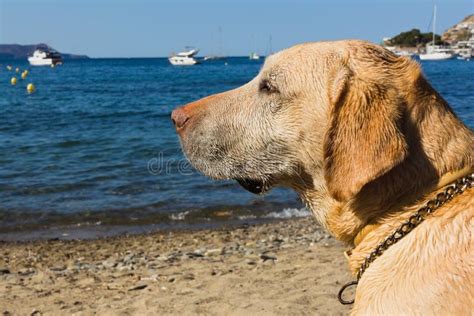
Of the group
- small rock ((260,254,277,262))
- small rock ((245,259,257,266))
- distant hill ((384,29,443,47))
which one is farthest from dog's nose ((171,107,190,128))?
distant hill ((384,29,443,47))

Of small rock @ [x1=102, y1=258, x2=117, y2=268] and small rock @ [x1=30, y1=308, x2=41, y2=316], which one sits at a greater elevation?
small rock @ [x1=30, y1=308, x2=41, y2=316]

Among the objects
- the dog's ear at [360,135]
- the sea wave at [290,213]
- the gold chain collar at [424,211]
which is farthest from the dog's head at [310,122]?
the sea wave at [290,213]

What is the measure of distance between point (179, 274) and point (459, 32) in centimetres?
15710

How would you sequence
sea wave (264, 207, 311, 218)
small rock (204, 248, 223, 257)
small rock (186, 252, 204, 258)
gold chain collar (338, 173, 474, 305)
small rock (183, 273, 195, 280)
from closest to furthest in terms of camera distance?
gold chain collar (338, 173, 474, 305) < small rock (183, 273, 195, 280) < small rock (186, 252, 204, 258) < small rock (204, 248, 223, 257) < sea wave (264, 207, 311, 218)

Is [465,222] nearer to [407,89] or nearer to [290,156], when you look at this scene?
[407,89]

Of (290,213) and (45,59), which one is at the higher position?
(45,59)

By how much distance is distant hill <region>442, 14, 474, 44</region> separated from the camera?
14264 centimetres

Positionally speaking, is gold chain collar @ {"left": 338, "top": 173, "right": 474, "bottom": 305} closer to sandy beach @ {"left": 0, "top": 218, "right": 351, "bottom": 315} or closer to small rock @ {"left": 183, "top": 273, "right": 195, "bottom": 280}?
sandy beach @ {"left": 0, "top": 218, "right": 351, "bottom": 315}

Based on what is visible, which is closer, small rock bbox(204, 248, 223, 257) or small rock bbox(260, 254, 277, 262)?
small rock bbox(260, 254, 277, 262)

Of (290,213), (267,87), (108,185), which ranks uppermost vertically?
(267,87)

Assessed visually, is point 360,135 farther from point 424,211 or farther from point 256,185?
point 256,185

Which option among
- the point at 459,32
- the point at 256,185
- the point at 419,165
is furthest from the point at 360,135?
the point at 459,32

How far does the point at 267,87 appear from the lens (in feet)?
12.0

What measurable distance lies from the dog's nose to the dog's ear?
42.4 inches
